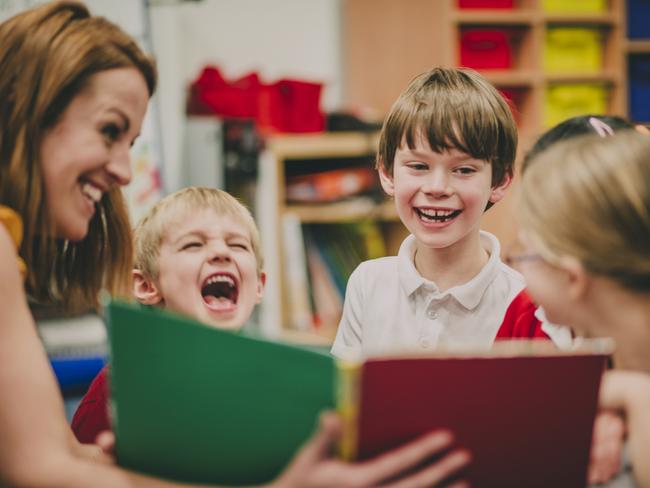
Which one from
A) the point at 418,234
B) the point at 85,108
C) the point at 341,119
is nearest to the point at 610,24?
the point at 341,119

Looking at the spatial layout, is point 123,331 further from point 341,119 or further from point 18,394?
point 341,119

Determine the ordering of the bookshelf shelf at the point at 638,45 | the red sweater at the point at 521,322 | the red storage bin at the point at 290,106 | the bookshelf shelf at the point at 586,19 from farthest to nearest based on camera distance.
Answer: the bookshelf shelf at the point at 638,45 < the bookshelf shelf at the point at 586,19 < the red storage bin at the point at 290,106 < the red sweater at the point at 521,322

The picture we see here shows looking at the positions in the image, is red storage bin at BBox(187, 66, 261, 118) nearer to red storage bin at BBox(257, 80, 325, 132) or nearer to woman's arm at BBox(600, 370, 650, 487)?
red storage bin at BBox(257, 80, 325, 132)

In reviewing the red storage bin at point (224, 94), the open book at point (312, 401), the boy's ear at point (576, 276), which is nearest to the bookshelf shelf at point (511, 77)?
the red storage bin at point (224, 94)

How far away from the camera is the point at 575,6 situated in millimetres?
3666

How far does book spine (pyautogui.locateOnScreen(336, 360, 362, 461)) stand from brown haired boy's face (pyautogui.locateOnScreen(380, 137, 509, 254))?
0.70 meters

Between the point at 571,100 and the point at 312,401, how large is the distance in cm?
320

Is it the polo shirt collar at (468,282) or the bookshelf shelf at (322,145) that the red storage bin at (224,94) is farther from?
the polo shirt collar at (468,282)

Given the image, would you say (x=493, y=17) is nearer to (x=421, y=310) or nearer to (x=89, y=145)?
(x=421, y=310)

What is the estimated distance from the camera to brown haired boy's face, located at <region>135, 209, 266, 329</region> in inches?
60.0

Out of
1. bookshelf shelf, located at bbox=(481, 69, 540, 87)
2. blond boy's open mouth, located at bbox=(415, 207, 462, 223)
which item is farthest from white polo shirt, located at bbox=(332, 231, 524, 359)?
bookshelf shelf, located at bbox=(481, 69, 540, 87)

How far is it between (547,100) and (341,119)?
3.14 feet

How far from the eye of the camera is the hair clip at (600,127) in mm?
1285

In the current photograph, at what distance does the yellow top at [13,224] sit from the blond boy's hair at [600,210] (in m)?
0.64
